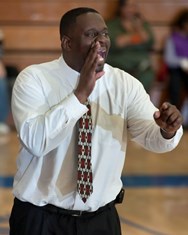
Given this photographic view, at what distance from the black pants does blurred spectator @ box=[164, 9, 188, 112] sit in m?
5.55

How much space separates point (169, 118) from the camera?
2.23 meters

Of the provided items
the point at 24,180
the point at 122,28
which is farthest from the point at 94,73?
the point at 122,28

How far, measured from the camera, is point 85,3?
8.09 meters

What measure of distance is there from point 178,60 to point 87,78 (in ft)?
19.1

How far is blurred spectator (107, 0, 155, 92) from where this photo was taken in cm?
743

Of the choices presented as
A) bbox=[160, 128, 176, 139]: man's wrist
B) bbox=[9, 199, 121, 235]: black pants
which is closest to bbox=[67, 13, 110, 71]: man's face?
bbox=[160, 128, 176, 139]: man's wrist

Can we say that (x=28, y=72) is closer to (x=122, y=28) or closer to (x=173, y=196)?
(x=173, y=196)

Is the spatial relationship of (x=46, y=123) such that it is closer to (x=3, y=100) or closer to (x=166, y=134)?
(x=166, y=134)

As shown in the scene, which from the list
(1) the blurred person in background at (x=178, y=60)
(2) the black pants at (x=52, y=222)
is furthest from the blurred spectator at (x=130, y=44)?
(2) the black pants at (x=52, y=222)

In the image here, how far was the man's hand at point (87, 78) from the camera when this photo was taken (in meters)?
2.19

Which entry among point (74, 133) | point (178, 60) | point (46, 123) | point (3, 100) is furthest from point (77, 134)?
point (178, 60)

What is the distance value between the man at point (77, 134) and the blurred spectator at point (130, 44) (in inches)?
194

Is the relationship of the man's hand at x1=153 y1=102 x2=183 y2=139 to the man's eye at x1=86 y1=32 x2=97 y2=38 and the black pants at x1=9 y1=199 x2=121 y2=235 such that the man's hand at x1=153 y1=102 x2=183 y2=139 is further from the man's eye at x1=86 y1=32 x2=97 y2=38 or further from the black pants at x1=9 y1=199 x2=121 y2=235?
the black pants at x1=9 y1=199 x2=121 y2=235

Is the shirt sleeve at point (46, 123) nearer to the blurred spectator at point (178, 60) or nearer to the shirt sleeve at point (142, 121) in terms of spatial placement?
the shirt sleeve at point (142, 121)
